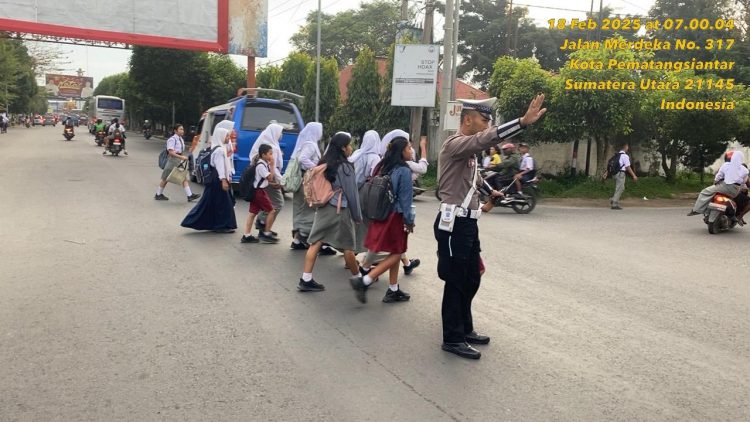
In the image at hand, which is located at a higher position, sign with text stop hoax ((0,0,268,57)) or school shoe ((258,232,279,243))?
sign with text stop hoax ((0,0,268,57))

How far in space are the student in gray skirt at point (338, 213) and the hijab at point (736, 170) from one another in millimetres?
8060

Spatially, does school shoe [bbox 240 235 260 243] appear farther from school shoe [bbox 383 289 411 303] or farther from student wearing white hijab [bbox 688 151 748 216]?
student wearing white hijab [bbox 688 151 748 216]

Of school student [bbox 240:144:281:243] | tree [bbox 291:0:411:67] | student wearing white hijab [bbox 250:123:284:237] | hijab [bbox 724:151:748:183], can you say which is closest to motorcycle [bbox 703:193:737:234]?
hijab [bbox 724:151:748:183]

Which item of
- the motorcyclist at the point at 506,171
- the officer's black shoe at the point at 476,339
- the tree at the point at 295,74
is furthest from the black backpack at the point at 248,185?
the tree at the point at 295,74

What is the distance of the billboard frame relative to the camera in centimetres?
2377

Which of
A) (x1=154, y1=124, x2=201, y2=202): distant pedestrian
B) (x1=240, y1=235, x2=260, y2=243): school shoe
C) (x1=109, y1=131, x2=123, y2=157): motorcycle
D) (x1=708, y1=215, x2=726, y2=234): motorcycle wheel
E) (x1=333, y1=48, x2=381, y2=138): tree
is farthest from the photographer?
(x1=109, y1=131, x2=123, y2=157): motorcycle

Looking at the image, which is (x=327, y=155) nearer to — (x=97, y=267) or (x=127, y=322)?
(x=127, y=322)

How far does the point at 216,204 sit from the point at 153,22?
62.2 feet

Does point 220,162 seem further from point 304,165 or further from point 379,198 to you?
point 379,198

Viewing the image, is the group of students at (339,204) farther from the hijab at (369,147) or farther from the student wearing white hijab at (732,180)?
the student wearing white hijab at (732,180)

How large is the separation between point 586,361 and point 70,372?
357 cm

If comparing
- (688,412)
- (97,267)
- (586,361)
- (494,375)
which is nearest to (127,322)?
(97,267)

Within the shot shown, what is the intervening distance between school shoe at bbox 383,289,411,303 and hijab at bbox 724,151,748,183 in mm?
8012

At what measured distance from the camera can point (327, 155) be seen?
6.50m
